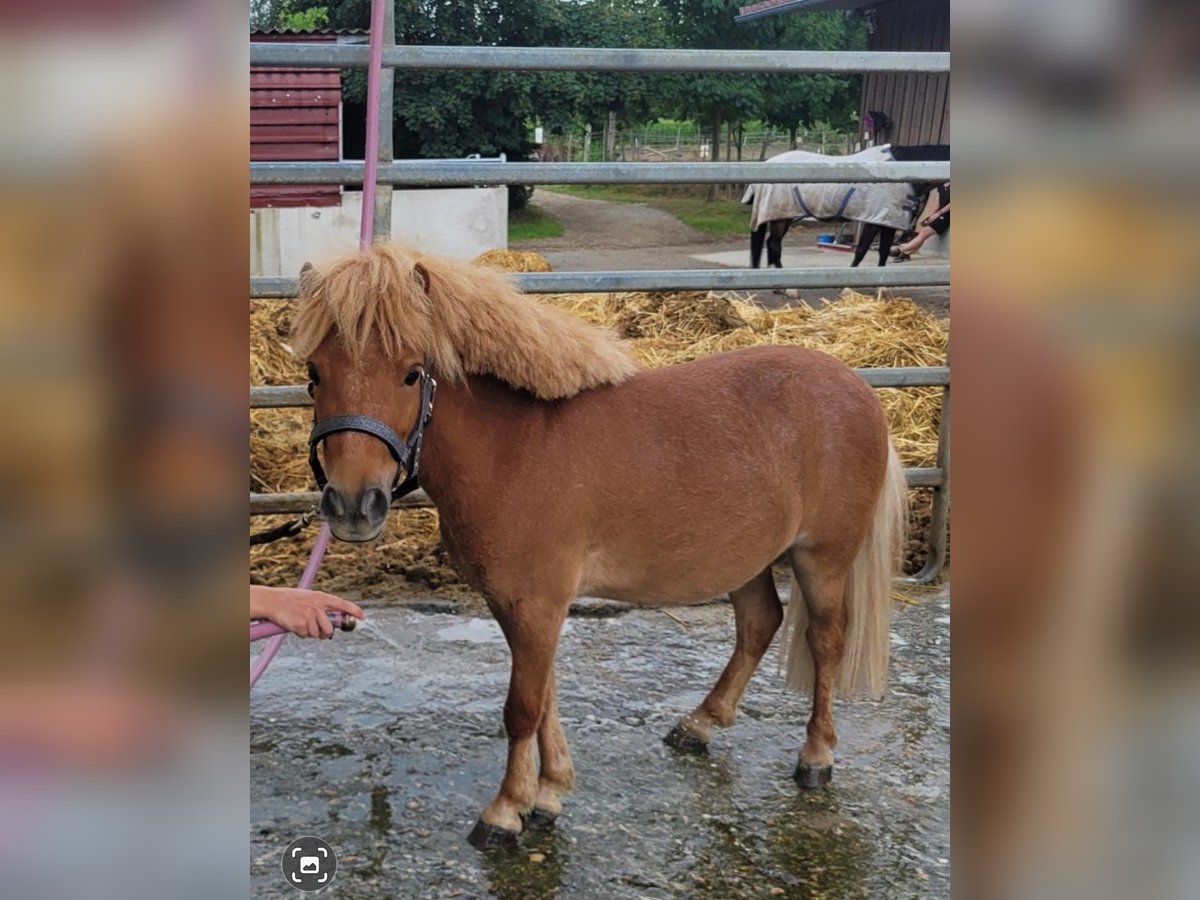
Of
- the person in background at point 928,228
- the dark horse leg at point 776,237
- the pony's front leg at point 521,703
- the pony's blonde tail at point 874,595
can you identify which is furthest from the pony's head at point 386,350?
the dark horse leg at point 776,237

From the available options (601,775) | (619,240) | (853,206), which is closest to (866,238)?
(853,206)

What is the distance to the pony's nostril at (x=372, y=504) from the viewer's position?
2047 mm

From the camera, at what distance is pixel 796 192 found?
11.0 metres

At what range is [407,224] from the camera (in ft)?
36.4

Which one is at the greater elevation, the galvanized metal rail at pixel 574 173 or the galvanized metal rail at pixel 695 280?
the galvanized metal rail at pixel 574 173

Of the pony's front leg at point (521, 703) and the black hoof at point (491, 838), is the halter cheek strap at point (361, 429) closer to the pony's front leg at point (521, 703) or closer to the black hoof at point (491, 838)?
the pony's front leg at point (521, 703)

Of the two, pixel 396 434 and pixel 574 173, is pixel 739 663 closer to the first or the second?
pixel 396 434

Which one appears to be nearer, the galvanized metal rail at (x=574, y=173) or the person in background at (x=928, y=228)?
the galvanized metal rail at (x=574, y=173)

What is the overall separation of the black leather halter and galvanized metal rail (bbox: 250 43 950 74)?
4.53ft

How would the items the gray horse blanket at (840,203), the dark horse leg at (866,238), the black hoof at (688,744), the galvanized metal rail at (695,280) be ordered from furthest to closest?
the dark horse leg at (866,238) < the gray horse blanket at (840,203) < the galvanized metal rail at (695,280) < the black hoof at (688,744)

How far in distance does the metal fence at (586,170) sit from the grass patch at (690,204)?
45.3 feet

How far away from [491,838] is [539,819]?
143 mm
